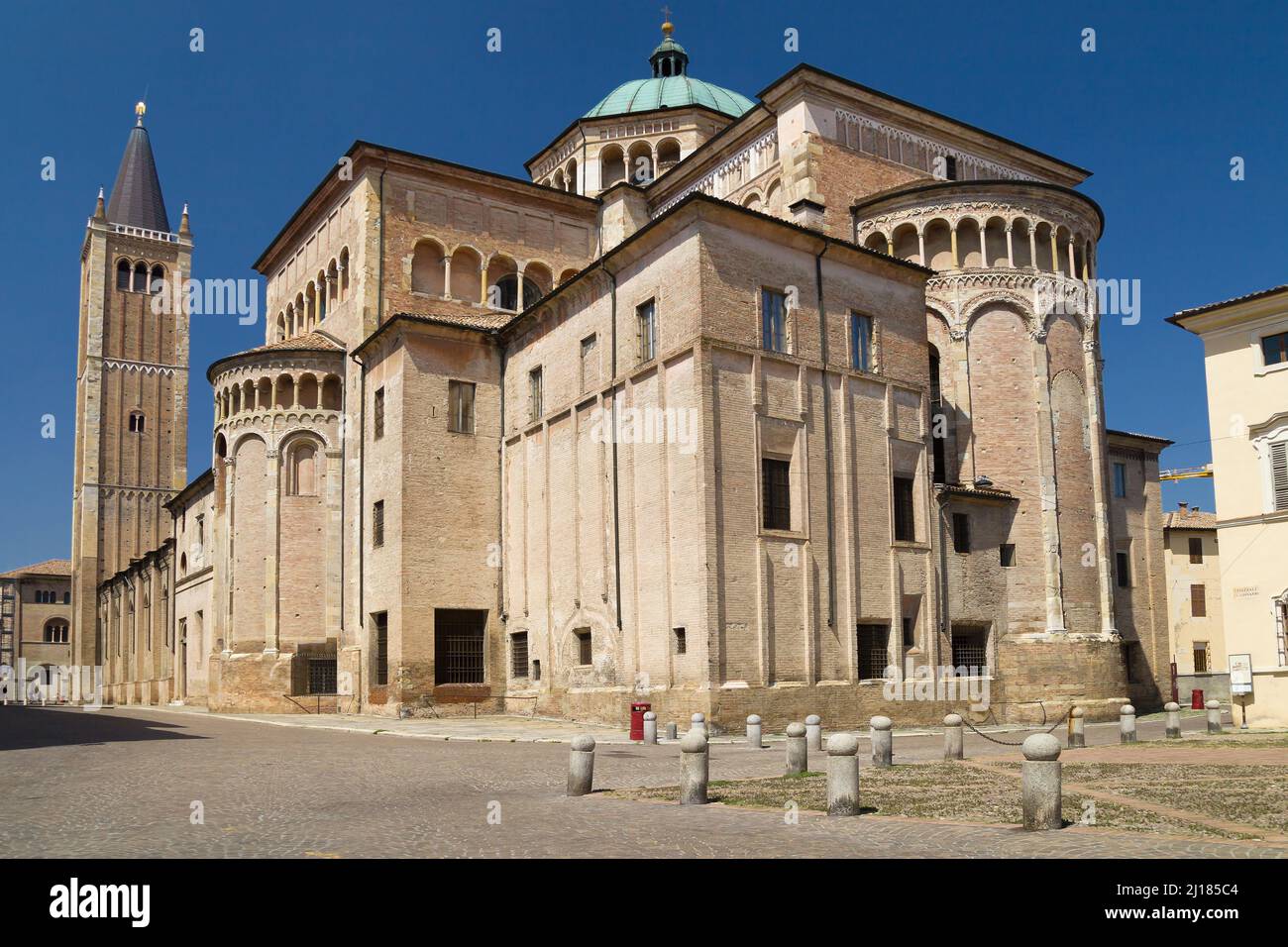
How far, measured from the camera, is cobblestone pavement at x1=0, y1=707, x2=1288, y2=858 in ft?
30.1

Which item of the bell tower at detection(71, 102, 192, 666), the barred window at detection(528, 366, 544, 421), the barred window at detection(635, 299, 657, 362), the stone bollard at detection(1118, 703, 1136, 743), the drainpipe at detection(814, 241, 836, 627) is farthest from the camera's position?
the bell tower at detection(71, 102, 192, 666)

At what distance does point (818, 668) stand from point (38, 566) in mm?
Result: 88416

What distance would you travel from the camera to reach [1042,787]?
9.71 meters

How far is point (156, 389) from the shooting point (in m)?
76.7

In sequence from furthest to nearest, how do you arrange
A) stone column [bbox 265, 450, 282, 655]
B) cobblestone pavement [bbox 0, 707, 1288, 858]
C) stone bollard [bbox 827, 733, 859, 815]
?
stone column [bbox 265, 450, 282, 655] < stone bollard [bbox 827, 733, 859, 815] < cobblestone pavement [bbox 0, 707, 1288, 858]

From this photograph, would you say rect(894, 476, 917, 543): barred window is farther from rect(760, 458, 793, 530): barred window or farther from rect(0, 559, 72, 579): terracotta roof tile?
rect(0, 559, 72, 579): terracotta roof tile

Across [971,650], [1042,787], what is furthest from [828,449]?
[1042,787]

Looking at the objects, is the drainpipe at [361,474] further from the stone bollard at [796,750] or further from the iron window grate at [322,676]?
the stone bollard at [796,750]

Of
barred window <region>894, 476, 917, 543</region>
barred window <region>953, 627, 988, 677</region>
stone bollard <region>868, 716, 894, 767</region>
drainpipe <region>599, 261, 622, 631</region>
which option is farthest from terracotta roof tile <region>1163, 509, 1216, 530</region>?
stone bollard <region>868, 716, 894, 767</region>

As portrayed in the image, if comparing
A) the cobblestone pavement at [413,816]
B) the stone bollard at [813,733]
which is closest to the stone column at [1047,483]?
the stone bollard at [813,733]

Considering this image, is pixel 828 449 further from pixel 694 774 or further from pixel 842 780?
pixel 842 780

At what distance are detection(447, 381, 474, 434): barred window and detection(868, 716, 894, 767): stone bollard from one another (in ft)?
64.4

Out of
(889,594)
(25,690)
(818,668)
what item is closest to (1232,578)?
(889,594)

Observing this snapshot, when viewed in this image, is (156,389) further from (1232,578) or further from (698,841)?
(698,841)
